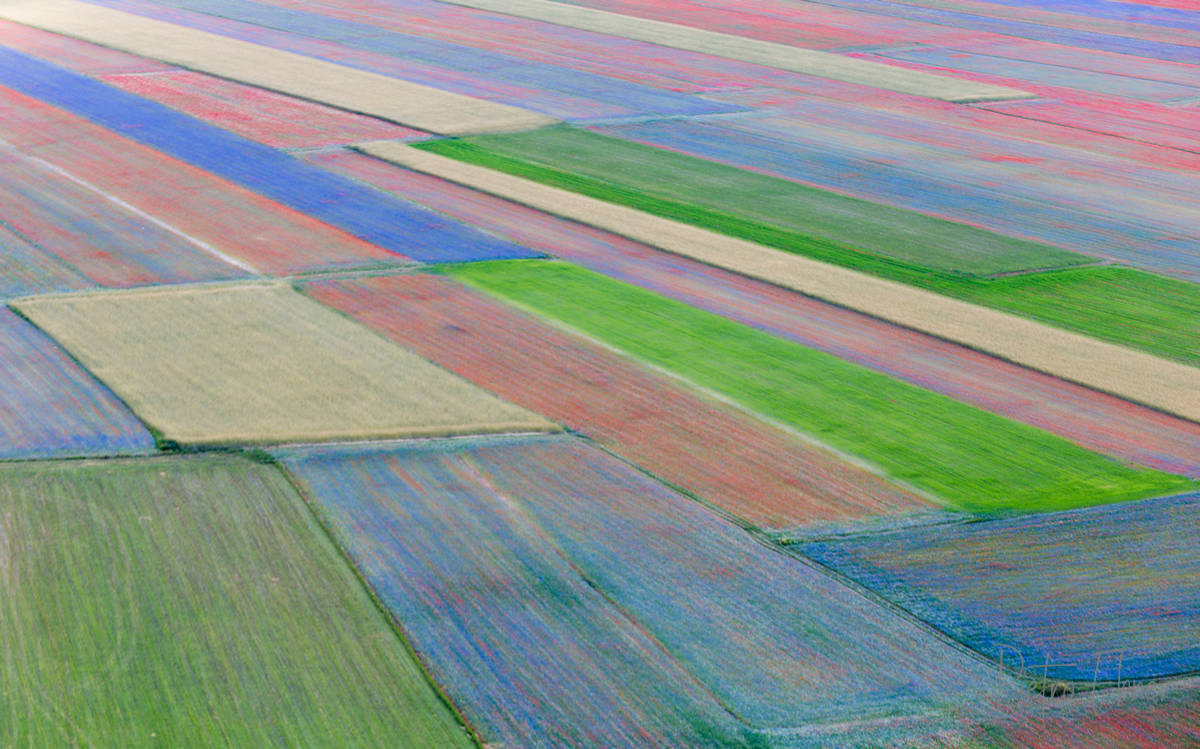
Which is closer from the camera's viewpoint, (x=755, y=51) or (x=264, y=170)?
(x=264, y=170)

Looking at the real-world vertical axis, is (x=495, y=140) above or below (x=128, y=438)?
above

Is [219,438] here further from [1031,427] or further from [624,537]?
[1031,427]

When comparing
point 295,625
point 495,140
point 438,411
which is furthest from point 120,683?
point 495,140

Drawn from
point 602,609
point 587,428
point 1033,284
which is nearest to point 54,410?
point 587,428

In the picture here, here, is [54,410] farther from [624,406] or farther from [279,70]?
[279,70]

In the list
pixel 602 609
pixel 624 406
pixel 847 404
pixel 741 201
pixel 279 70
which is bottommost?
pixel 602 609

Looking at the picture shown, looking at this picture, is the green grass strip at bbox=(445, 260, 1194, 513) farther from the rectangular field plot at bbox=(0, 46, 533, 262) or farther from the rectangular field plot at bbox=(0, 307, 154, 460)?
the rectangular field plot at bbox=(0, 307, 154, 460)

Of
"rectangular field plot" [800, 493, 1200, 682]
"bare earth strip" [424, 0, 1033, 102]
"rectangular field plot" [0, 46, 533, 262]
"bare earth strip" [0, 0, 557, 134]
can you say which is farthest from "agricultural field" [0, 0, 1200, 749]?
"bare earth strip" [424, 0, 1033, 102]
